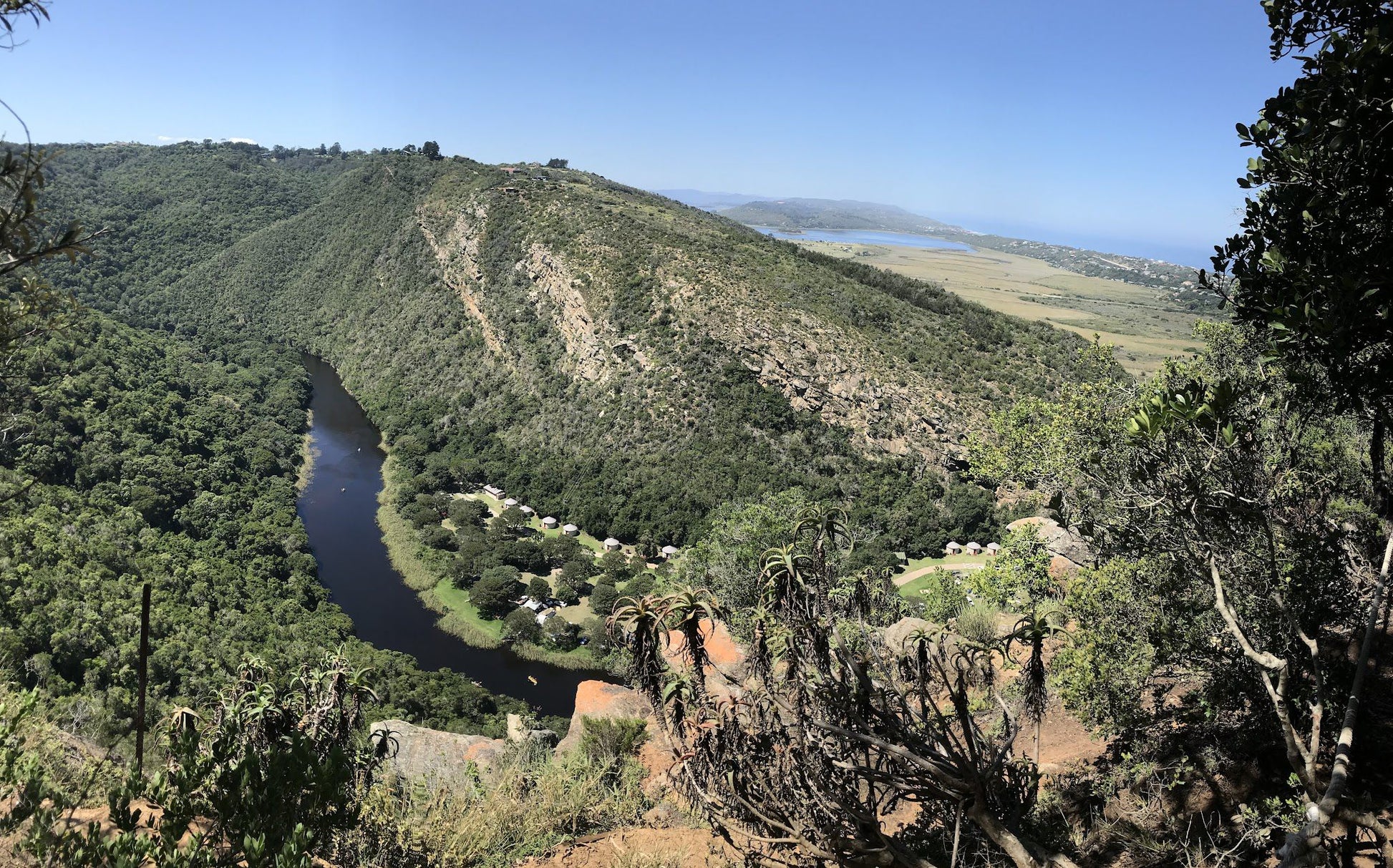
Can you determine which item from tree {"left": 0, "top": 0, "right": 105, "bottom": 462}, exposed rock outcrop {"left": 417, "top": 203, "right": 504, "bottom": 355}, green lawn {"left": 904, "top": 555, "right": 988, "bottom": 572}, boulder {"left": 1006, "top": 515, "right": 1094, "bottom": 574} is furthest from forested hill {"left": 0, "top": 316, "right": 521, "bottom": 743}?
green lawn {"left": 904, "top": 555, "right": 988, "bottom": 572}

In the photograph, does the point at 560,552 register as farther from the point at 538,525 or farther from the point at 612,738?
the point at 612,738

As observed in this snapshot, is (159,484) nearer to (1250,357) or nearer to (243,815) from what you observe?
(243,815)

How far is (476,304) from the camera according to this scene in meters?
75.0

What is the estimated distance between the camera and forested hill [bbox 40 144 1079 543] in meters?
51.3

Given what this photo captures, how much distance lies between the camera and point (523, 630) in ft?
127

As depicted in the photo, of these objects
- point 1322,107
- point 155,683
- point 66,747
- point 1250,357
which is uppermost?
point 1322,107

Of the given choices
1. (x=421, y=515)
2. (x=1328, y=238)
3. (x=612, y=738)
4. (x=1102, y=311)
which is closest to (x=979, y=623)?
(x=612, y=738)

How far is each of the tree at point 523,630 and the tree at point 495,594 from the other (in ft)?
7.05

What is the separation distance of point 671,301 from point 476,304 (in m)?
26.3

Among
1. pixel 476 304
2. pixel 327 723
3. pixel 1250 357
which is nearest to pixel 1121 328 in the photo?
pixel 476 304

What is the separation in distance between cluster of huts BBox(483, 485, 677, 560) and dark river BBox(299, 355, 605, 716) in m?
9.10

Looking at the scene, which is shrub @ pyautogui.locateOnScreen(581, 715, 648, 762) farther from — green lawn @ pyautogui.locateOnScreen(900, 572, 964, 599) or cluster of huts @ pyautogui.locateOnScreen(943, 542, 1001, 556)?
cluster of huts @ pyautogui.locateOnScreen(943, 542, 1001, 556)

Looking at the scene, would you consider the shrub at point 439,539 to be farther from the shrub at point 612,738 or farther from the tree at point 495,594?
the shrub at point 612,738

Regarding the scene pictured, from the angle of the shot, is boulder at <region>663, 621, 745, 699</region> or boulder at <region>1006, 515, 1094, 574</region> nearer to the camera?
boulder at <region>663, 621, 745, 699</region>
